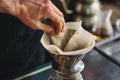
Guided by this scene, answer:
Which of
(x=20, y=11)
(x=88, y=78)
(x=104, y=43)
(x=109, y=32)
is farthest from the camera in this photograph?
(x=109, y=32)

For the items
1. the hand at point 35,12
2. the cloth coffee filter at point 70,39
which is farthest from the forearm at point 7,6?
the cloth coffee filter at point 70,39

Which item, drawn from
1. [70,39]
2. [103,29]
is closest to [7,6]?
[70,39]

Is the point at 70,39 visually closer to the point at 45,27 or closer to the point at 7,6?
the point at 45,27

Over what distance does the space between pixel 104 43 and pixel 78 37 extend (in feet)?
1.62

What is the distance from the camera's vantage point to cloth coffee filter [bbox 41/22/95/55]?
0.72 metres

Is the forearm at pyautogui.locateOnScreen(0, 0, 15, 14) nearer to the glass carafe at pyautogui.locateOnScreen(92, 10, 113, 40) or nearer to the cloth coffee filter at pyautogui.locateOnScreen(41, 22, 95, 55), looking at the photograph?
the cloth coffee filter at pyautogui.locateOnScreen(41, 22, 95, 55)

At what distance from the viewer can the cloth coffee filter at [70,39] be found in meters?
0.72

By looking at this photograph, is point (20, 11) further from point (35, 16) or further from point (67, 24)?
point (67, 24)

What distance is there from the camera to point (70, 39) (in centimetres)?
73

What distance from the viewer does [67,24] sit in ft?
2.46

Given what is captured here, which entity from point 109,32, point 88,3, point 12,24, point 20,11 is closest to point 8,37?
point 12,24

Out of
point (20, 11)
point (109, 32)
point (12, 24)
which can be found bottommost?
point (109, 32)

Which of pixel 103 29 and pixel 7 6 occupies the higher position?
pixel 7 6

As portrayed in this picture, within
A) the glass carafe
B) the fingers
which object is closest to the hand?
the fingers
